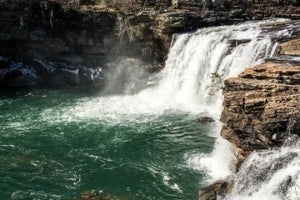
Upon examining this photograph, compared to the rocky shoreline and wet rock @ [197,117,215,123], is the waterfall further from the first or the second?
Answer: the rocky shoreline

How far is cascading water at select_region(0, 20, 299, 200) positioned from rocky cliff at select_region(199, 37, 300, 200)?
66 centimetres

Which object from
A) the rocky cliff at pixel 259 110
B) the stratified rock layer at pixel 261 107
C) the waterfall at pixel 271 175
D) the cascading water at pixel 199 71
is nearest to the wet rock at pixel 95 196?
the rocky cliff at pixel 259 110

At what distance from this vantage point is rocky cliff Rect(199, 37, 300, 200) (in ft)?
53.5

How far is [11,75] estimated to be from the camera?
33938 millimetres

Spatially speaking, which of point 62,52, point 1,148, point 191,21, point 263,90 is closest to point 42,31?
point 62,52

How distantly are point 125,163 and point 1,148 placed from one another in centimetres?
650

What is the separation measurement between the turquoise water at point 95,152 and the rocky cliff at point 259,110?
2220 millimetres

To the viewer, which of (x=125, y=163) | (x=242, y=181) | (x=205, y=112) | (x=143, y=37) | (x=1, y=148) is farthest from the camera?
(x=143, y=37)

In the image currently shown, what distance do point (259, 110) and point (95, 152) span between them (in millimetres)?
8790

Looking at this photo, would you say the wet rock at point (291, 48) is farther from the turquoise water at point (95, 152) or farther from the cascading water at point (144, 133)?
the turquoise water at point (95, 152)

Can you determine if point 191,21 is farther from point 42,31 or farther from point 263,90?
point 263,90

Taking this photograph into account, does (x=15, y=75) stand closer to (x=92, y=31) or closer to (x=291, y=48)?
(x=92, y=31)

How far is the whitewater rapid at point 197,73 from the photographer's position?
87.8 feet

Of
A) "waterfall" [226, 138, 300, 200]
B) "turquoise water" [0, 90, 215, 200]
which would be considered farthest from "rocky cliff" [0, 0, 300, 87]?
"waterfall" [226, 138, 300, 200]
